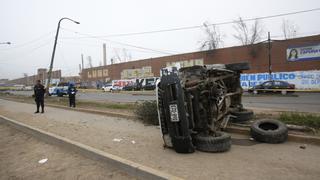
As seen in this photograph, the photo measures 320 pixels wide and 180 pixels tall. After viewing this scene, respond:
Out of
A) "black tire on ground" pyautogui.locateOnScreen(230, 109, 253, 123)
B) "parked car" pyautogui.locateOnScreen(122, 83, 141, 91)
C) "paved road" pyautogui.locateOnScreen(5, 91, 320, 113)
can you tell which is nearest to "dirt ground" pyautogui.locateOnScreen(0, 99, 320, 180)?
"black tire on ground" pyautogui.locateOnScreen(230, 109, 253, 123)

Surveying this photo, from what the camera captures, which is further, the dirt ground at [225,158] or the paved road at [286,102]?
the paved road at [286,102]

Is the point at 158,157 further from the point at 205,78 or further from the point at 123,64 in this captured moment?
the point at 123,64

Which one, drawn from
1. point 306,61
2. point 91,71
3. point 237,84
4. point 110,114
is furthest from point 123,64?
point 237,84

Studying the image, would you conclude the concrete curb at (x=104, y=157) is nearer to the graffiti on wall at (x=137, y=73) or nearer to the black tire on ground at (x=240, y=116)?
the black tire on ground at (x=240, y=116)

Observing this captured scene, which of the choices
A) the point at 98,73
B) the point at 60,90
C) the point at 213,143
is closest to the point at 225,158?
the point at 213,143

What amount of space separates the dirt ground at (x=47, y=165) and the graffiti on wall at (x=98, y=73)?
243 ft

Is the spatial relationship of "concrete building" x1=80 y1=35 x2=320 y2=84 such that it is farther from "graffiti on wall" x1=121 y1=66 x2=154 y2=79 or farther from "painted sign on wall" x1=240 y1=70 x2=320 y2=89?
"painted sign on wall" x1=240 y1=70 x2=320 y2=89

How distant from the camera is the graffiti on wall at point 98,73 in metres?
83.2

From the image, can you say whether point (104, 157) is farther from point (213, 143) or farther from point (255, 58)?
point (255, 58)

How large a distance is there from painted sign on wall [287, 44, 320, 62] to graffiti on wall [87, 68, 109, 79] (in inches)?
1996

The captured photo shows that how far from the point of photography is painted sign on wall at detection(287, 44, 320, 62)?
39.5 m

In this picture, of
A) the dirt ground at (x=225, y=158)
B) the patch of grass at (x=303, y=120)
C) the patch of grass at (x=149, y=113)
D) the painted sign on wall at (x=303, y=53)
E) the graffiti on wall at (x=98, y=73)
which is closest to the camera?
the dirt ground at (x=225, y=158)

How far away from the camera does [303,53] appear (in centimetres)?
4075

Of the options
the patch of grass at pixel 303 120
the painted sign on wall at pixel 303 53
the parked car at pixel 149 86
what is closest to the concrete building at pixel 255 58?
the painted sign on wall at pixel 303 53
